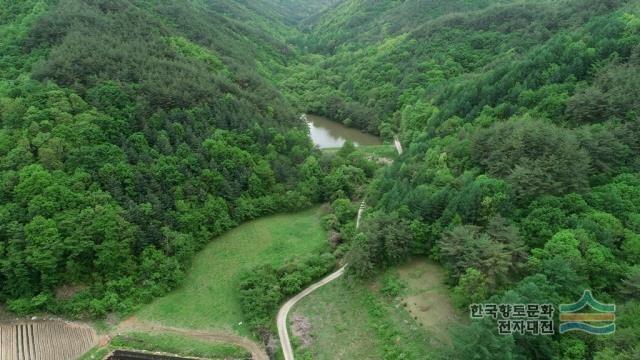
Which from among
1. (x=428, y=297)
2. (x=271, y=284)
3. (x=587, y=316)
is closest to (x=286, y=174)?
(x=271, y=284)

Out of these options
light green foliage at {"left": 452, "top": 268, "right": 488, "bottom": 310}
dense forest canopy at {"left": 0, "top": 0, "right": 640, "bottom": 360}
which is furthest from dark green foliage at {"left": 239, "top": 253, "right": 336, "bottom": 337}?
light green foliage at {"left": 452, "top": 268, "right": 488, "bottom": 310}

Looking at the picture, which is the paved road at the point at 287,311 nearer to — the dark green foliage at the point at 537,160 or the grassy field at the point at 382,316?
the grassy field at the point at 382,316

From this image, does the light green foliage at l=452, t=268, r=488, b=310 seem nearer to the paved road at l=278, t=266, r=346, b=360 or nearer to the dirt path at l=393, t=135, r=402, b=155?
the paved road at l=278, t=266, r=346, b=360

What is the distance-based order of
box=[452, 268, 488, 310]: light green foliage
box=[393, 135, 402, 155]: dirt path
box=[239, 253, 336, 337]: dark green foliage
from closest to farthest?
box=[452, 268, 488, 310]: light green foliage, box=[239, 253, 336, 337]: dark green foliage, box=[393, 135, 402, 155]: dirt path

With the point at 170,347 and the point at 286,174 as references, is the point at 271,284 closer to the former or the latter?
the point at 170,347

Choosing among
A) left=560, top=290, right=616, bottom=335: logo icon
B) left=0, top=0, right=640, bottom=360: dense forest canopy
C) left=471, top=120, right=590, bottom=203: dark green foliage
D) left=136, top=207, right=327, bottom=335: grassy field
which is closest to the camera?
left=560, top=290, right=616, bottom=335: logo icon

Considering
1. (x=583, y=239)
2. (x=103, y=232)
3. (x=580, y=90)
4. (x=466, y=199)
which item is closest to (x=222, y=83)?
(x=103, y=232)

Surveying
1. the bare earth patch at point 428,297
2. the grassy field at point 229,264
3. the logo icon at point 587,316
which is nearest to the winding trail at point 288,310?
the grassy field at point 229,264

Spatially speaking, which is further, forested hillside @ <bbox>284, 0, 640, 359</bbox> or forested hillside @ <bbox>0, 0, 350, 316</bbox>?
forested hillside @ <bbox>0, 0, 350, 316</bbox>
